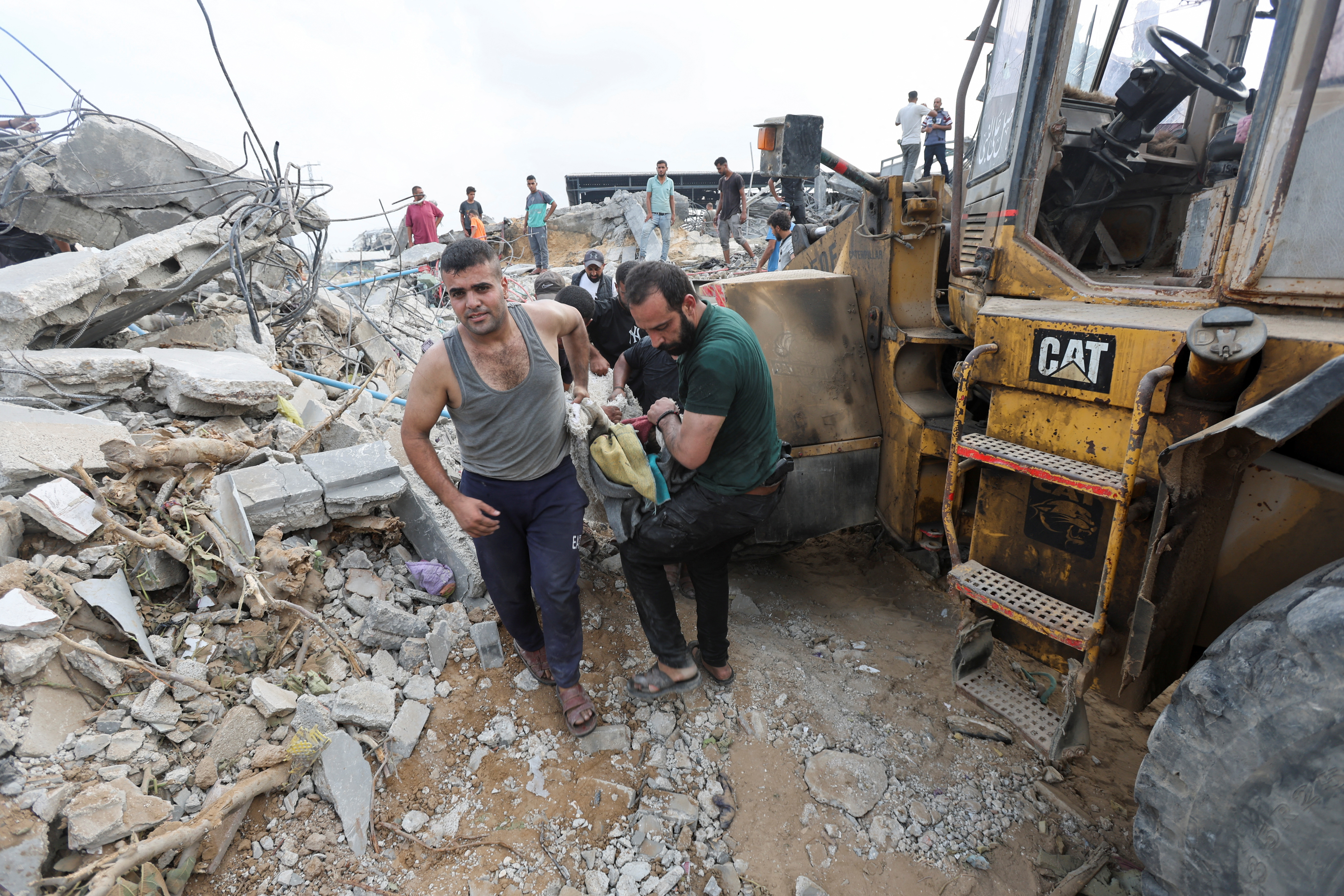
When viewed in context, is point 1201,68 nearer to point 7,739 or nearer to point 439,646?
point 439,646

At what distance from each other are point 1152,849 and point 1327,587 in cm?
74

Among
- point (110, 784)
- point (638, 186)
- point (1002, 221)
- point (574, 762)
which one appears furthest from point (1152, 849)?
point (638, 186)

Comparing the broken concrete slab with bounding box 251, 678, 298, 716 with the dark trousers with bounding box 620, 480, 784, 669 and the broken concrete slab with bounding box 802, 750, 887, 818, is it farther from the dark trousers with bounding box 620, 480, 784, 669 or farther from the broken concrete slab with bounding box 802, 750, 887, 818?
the broken concrete slab with bounding box 802, 750, 887, 818

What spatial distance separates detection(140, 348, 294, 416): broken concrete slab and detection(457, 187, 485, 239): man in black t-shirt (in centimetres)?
884

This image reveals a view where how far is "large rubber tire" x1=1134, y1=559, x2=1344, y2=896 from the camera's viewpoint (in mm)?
1268

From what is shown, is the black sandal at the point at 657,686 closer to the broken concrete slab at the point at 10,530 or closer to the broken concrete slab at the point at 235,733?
the broken concrete slab at the point at 235,733

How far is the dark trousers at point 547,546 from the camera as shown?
266cm

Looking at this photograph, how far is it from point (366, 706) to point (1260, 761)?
2.69 m

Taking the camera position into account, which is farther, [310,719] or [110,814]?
[310,719]

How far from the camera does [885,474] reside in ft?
10.7

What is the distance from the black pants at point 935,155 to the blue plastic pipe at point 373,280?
779 cm

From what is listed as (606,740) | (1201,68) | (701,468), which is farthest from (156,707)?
(1201,68)

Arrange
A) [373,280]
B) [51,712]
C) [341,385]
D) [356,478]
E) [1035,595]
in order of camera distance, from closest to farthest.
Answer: [1035,595] < [51,712] < [356,478] < [341,385] < [373,280]

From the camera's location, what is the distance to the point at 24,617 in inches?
88.4
